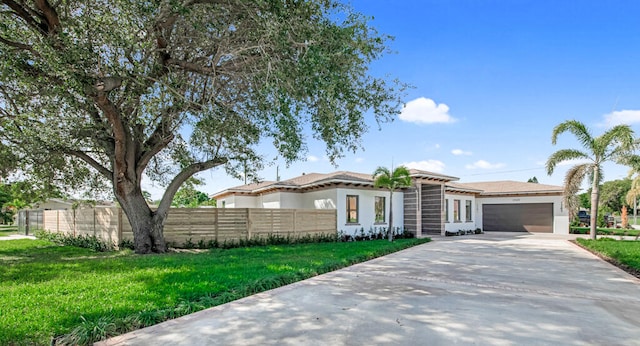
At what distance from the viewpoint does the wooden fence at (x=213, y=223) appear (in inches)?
518

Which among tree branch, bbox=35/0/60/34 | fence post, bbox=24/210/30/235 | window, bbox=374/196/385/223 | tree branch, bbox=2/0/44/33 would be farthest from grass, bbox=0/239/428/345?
fence post, bbox=24/210/30/235

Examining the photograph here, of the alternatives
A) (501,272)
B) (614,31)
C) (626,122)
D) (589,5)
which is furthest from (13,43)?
(626,122)

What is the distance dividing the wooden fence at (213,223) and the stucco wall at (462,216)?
29.0 feet

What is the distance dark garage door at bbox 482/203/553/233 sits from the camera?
23.6 meters

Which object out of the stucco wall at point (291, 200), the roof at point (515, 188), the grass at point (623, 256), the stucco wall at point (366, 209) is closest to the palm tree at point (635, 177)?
the roof at point (515, 188)

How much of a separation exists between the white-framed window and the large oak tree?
8.99 m

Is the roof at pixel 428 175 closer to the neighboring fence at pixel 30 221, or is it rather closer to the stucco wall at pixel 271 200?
the stucco wall at pixel 271 200

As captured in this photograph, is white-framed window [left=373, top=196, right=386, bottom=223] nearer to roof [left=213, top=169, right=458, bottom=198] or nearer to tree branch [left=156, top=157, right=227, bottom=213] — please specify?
roof [left=213, top=169, right=458, bottom=198]

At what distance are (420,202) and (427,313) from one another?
581 inches

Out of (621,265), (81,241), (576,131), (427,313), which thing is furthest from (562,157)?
(81,241)

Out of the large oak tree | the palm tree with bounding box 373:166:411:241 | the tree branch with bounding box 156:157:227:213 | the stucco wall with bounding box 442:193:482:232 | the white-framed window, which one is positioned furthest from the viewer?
the stucco wall with bounding box 442:193:482:232

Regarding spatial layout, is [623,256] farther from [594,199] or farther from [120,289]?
[120,289]

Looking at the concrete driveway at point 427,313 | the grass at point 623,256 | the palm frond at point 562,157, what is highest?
the palm frond at point 562,157

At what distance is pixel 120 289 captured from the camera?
242 inches
